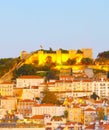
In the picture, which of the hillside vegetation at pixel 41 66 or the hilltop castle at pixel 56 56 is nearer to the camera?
the hillside vegetation at pixel 41 66

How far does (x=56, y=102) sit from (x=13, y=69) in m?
10.9

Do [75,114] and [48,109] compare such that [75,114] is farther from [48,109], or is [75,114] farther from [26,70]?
[26,70]

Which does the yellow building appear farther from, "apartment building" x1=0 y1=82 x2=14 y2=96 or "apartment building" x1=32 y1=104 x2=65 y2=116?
"apartment building" x1=0 y1=82 x2=14 y2=96

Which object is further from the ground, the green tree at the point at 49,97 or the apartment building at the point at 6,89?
the apartment building at the point at 6,89

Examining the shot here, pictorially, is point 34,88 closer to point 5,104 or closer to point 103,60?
point 5,104

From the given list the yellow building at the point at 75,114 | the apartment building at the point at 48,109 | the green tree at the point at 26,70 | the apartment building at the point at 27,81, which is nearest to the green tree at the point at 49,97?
the apartment building at the point at 48,109

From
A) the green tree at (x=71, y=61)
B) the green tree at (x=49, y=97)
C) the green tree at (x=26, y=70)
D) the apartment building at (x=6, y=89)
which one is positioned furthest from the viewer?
the green tree at (x=71, y=61)

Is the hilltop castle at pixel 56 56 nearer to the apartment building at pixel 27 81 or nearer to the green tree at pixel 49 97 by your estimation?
the apartment building at pixel 27 81

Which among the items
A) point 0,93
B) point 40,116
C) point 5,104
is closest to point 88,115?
point 40,116

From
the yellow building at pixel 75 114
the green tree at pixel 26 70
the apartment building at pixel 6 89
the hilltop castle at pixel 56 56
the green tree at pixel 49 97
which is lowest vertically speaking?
the yellow building at pixel 75 114

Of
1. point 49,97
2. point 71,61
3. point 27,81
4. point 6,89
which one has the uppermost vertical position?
point 71,61

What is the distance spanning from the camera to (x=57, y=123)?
4897 cm

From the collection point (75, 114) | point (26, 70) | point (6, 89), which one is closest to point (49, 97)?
point (6, 89)

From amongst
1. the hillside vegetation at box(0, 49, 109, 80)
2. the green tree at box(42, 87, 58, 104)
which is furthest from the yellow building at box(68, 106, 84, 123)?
the hillside vegetation at box(0, 49, 109, 80)
